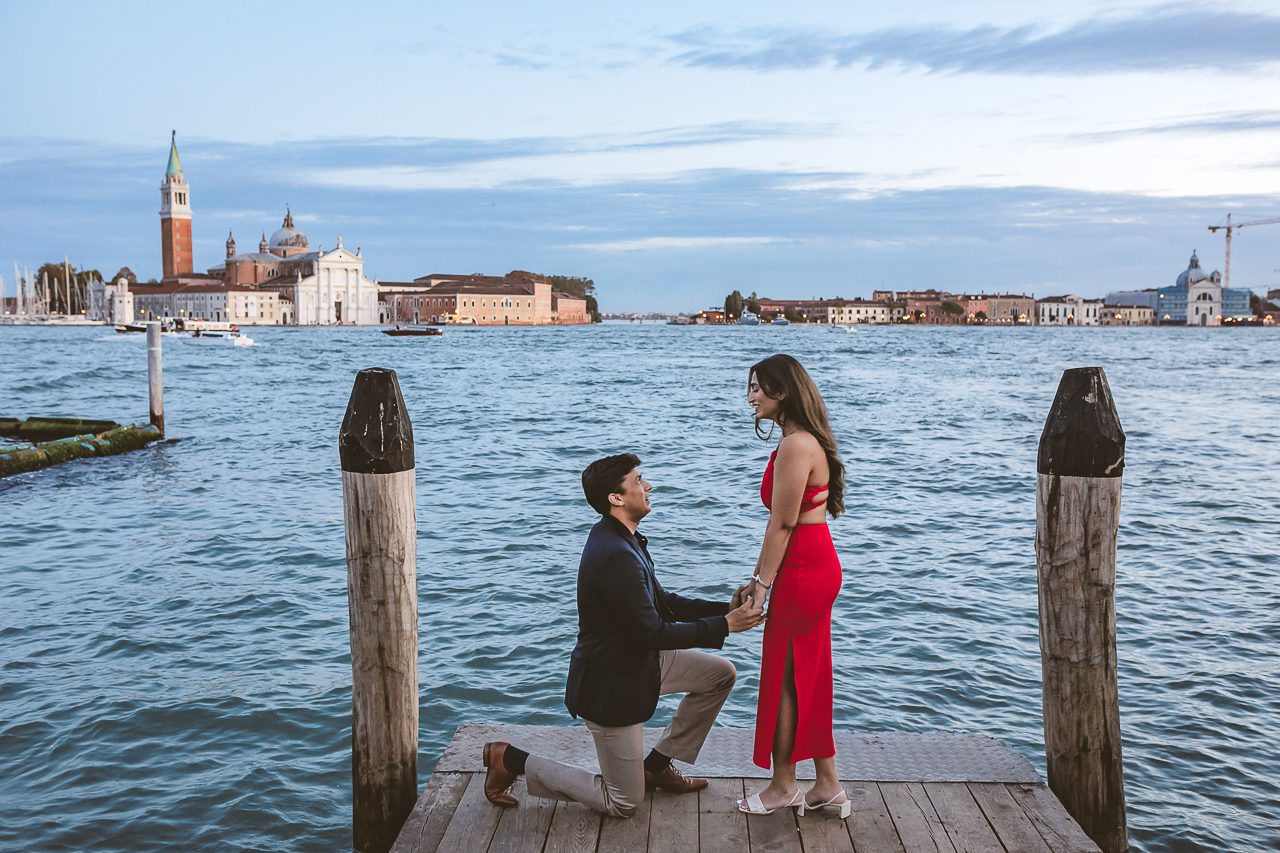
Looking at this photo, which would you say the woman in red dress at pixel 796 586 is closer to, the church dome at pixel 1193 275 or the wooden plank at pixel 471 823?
the wooden plank at pixel 471 823

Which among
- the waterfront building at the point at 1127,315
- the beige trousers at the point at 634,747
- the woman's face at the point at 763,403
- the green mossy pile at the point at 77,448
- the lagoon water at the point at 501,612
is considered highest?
the waterfront building at the point at 1127,315

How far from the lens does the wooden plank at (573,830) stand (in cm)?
320

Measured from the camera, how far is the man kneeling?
314cm

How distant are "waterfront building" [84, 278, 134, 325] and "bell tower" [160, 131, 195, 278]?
5639mm

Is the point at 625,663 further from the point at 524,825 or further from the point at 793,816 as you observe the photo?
the point at 793,816

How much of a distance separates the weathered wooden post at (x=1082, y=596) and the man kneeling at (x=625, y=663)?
3.36 feet

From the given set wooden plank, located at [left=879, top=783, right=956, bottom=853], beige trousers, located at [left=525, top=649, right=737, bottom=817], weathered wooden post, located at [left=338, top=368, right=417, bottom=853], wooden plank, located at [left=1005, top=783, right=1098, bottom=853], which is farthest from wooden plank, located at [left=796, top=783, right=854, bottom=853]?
weathered wooden post, located at [left=338, top=368, right=417, bottom=853]

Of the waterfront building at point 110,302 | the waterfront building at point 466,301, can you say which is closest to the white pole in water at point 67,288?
the waterfront building at point 110,302

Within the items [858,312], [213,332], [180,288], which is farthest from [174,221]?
[858,312]

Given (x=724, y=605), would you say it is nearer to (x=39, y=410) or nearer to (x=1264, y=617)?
(x=1264, y=617)

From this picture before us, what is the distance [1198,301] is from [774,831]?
576 ft

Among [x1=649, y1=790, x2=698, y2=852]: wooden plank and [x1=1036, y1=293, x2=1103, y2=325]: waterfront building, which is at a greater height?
[x1=1036, y1=293, x2=1103, y2=325]: waterfront building

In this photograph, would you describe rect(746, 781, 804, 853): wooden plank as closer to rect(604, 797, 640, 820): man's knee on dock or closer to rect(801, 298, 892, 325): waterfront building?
rect(604, 797, 640, 820): man's knee on dock

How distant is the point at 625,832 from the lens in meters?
3.28
